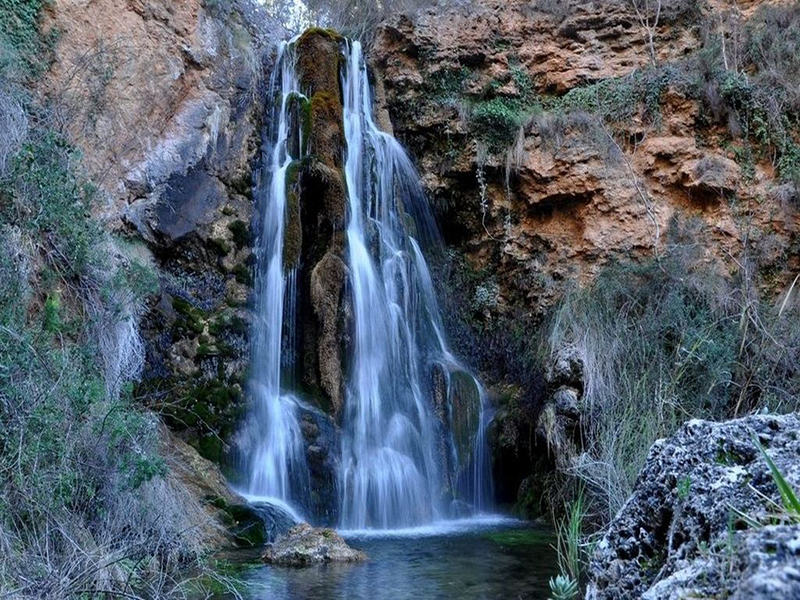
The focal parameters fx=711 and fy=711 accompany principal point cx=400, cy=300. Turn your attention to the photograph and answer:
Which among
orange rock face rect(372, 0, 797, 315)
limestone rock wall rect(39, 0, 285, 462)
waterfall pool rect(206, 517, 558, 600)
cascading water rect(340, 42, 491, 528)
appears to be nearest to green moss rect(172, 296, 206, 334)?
limestone rock wall rect(39, 0, 285, 462)

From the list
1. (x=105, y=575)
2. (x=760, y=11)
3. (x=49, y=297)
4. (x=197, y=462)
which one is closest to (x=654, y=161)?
(x=760, y=11)

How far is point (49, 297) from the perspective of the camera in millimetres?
6082

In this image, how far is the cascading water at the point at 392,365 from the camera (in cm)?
941

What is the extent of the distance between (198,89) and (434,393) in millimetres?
6275

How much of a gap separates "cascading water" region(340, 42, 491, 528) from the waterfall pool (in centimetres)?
125

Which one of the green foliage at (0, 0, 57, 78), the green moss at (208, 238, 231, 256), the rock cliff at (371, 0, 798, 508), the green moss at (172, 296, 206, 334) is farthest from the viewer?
the rock cliff at (371, 0, 798, 508)

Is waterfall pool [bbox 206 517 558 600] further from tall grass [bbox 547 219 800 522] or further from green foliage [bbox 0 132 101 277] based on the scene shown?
green foliage [bbox 0 132 101 277]

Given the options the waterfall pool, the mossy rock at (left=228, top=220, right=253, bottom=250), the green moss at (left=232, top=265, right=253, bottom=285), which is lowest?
the waterfall pool

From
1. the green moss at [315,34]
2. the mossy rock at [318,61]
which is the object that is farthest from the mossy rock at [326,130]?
the green moss at [315,34]

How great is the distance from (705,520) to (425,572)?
15.2ft

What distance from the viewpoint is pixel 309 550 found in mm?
6535

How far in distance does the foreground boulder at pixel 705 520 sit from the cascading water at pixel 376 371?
7023mm

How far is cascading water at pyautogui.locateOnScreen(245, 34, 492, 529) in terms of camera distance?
9242 mm

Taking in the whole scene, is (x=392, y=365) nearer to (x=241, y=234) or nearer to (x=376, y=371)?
(x=376, y=371)
